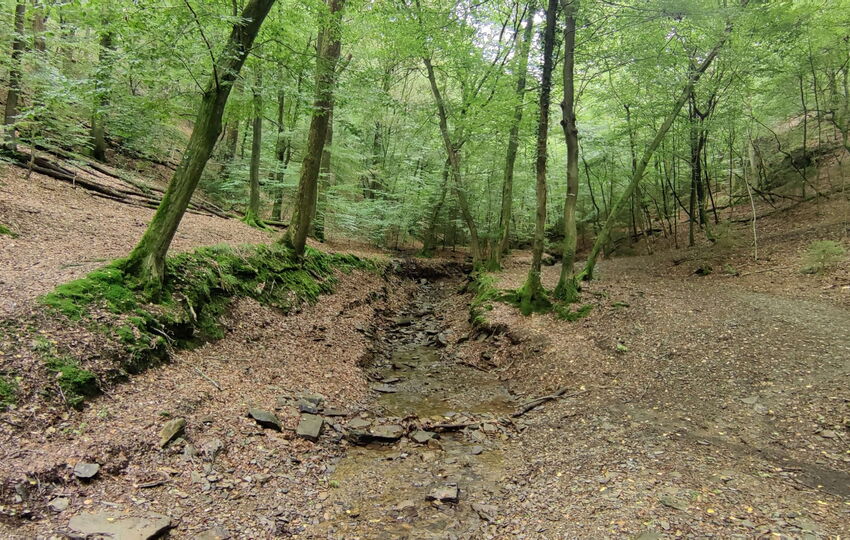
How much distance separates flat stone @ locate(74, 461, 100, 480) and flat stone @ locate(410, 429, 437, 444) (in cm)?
376

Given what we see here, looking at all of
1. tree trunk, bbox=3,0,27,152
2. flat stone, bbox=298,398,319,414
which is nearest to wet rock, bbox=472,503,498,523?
flat stone, bbox=298,398,319,414

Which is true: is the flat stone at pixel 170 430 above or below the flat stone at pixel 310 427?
above

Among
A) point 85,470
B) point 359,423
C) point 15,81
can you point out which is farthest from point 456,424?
point 15,81

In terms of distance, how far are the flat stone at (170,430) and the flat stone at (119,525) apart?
105 centimetres

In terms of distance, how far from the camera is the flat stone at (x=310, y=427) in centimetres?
562

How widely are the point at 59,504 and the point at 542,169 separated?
1063 centimetres

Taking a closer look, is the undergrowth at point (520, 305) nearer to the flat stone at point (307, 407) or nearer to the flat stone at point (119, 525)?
the flat stone at point (307, 407)

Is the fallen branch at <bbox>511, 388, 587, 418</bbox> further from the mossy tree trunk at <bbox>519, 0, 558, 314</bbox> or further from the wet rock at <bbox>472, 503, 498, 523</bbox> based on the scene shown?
the mossy tree trunk at <bbox>519, 0, 558, 314</bbox>

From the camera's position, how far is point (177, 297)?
702cm

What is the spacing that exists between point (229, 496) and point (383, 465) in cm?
190

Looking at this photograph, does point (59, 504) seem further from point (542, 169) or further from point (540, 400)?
point (542, 169)

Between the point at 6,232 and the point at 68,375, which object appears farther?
the point at 6,232

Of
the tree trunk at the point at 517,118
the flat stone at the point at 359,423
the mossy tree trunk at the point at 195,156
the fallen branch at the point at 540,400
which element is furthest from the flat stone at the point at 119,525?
the tree trunk at the point at 517,118

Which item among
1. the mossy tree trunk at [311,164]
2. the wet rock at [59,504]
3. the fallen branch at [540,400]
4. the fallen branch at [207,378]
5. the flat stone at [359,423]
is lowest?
the flat stone at [359,423]
